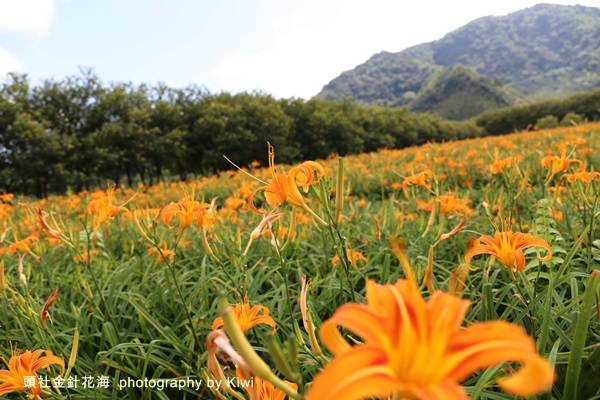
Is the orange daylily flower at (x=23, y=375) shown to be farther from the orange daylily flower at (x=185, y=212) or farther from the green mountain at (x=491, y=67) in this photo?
the green mountain at (x=491, y=67)

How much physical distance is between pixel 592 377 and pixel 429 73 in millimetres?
123805

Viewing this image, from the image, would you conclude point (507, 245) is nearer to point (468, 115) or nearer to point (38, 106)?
point (38, 106)

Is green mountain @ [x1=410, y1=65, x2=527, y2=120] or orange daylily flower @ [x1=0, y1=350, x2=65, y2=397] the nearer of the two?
orange daylily flower @ [x1=0, y1=350, x2=65, y2=397]

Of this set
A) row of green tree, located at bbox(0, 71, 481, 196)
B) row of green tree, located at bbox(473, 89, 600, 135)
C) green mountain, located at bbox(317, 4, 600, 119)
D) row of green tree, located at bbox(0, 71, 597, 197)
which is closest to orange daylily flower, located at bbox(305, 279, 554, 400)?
row of green tree, located at bbox(0, 71, 597, 197)

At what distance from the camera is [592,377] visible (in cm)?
109

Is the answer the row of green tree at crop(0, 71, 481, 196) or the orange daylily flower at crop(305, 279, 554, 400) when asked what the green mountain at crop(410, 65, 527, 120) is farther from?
the orange daylily flower at crop(305, 279, 554, 400)

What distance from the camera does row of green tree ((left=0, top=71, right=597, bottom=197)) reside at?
43.1 ft

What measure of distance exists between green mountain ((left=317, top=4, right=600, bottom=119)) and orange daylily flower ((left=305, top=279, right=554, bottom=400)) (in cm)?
6940

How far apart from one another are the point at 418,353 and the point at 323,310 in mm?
1421

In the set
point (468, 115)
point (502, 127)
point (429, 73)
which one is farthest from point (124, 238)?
point (429, 73)

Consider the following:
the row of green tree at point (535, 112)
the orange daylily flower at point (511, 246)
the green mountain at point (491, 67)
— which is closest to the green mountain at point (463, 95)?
the green mountain at point (491, 67)

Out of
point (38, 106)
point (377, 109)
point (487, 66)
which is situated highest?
point (487, 66)

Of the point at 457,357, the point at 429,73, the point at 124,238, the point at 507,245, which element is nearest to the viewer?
the point at 457,357

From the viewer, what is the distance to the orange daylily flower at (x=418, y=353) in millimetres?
305
